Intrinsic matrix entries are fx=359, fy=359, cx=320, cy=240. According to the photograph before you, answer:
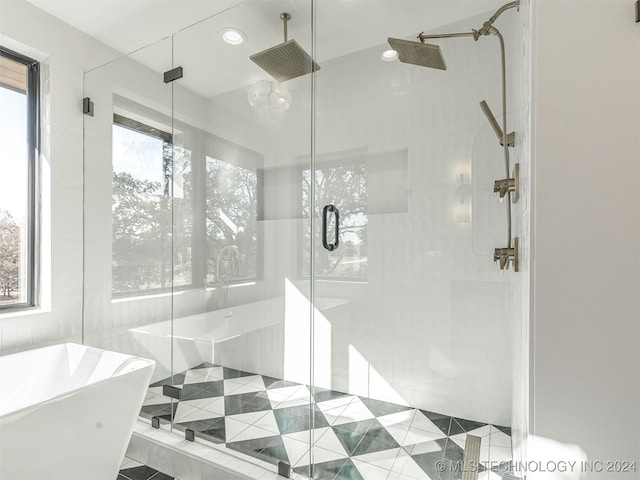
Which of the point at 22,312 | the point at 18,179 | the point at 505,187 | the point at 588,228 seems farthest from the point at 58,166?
the point at 588,228

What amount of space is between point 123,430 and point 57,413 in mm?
349

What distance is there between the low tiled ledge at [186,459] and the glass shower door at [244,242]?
0.05 m

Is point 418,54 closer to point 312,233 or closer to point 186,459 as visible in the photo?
point 312,233

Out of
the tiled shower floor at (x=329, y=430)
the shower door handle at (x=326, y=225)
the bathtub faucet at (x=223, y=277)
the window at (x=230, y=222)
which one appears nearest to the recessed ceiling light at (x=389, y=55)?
the shower door handle at (x=326, y=225)

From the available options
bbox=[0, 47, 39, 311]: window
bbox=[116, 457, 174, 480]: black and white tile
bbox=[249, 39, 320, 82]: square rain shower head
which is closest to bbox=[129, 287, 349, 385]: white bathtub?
bbox=[116, 457, 174, 480]: black and white tile

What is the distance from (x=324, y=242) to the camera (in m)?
1.99

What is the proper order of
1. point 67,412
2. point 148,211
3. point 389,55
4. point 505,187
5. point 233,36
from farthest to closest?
point 148,211
point 389,55
point 233,36
point 505,187
point 67,412

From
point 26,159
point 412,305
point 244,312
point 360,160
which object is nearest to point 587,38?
point 360,160

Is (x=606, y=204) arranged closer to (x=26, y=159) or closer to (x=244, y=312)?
(x=244, y=312)

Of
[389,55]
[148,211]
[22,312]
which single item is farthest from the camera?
[148,211]

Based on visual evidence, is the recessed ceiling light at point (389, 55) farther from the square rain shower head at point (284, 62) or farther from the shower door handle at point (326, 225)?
the shower door handle at point (326, 225)

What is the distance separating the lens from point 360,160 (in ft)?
7.11

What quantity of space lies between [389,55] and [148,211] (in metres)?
1.78

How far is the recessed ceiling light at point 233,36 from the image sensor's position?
193 cm
